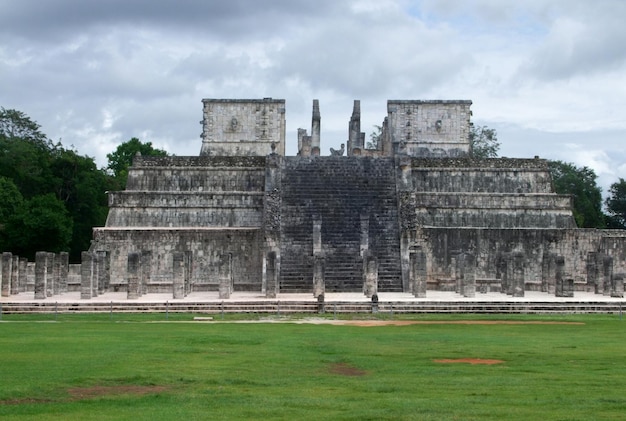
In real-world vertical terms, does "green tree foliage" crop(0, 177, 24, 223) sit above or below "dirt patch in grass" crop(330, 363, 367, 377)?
above

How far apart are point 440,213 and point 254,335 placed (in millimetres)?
22312

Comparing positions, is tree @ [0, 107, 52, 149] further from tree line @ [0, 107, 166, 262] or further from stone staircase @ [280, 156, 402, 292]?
stone staircase @ [280, 156, 402, 292]

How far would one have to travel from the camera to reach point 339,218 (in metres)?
41.1

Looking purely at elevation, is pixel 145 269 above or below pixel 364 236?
below

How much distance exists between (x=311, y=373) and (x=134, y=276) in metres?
20.9

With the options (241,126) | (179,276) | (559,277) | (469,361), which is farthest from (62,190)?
(469,361)

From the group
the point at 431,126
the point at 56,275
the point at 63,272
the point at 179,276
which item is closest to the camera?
the point at 179,276

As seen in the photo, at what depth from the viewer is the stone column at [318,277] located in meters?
34.8

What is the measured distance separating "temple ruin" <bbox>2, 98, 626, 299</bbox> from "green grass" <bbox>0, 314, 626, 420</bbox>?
42.6 ft

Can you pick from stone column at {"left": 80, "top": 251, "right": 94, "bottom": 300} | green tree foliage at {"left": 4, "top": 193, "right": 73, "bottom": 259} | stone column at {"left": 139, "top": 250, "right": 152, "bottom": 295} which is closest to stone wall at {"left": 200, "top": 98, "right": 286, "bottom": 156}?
green tree foliage at {"left": 4, "top": 193, "right": 73, "bottom": 259}

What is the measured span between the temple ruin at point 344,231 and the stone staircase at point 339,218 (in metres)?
0.06

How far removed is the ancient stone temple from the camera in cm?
3788

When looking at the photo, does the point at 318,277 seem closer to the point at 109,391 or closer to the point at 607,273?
the point at 607,273

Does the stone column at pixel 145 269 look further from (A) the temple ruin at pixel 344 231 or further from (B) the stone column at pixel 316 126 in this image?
(B) the stone column at pixel 316 126
